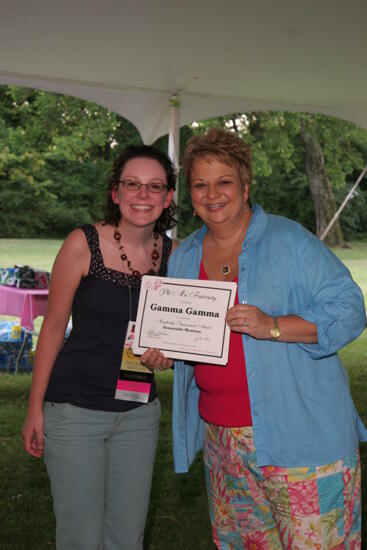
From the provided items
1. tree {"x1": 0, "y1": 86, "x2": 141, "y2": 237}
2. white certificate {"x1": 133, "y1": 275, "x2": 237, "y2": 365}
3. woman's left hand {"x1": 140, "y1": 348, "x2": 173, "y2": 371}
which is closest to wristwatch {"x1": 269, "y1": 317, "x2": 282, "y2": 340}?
white certificate {"x1": 133, "y1": 275, "x2": 237, "y2": 365}

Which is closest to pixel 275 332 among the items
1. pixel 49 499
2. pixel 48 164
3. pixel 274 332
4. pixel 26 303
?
pixel 274 332

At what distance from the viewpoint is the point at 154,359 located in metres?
2.16

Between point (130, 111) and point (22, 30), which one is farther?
point (130, 111)

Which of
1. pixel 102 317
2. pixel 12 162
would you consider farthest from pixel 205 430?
pixel 12 162

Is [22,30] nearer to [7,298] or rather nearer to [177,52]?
[177,52]

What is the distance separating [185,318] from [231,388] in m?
0.29

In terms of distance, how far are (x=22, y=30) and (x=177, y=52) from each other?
153 cm

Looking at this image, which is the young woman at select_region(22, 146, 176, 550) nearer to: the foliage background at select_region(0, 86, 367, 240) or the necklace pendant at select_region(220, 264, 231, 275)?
the necklace pendant at select_region(220, 264, 231, 275)

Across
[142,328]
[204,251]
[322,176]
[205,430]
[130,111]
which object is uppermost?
[322,176]

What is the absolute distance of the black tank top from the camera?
7.19 ft

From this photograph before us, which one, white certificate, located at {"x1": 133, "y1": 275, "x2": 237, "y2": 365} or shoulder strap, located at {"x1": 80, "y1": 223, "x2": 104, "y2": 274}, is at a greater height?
shoulder strap, located at {"x1": 80, "y1": 223, "x2": 104, "y2": 274}

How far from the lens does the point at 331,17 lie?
17.9ft

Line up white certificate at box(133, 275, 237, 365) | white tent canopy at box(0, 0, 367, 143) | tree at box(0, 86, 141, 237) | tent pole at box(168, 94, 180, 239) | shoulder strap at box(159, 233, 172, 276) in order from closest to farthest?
white certificate at box(133, 275, 237, 365) < shoulder strap at box(159, 233, 172, 276) < white tent canopy at box(0, 0, 367, 143) < tent pole at box(168, 94, 180, 239) < tree at box(0, 86, 141, 237)

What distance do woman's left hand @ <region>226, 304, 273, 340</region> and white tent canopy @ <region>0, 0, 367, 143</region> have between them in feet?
12.6
